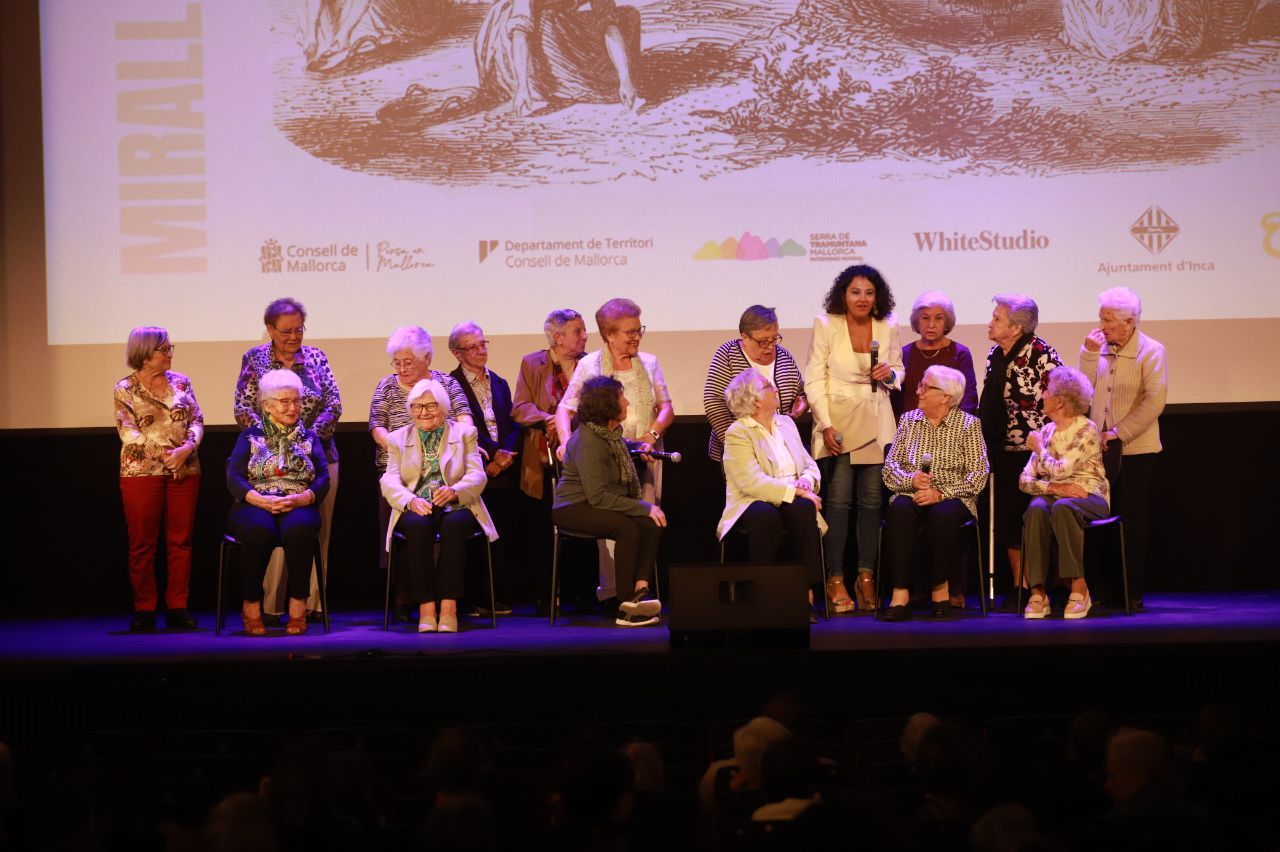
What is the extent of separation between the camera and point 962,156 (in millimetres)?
7160

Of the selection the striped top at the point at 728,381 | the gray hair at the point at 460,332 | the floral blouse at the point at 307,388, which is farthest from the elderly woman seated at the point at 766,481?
the floral blouse at the point at 307,388

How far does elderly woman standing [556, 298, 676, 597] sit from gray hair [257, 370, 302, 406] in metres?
1.17

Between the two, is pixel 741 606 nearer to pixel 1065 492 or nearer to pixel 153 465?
pixel 1065 492

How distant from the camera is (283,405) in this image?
5.80 m

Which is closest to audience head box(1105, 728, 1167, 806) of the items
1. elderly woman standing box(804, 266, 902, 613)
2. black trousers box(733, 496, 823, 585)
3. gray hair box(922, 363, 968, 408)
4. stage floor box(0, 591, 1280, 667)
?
stage floor box(0, 591, 1280, 667)

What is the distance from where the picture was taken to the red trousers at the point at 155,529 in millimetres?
6141

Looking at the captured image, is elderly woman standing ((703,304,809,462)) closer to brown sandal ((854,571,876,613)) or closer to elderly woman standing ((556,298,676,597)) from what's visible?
elderly woman standing ((556,298,676,597))

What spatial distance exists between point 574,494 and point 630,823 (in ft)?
10.6

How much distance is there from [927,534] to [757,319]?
1174 millimetres

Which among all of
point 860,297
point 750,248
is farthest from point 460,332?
point 860,297

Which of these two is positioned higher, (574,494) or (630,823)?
(574,494)

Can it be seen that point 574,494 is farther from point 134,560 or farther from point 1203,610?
point 1203,610

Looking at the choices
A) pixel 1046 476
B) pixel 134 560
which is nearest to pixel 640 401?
pixel 1046 476

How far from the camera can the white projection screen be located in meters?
7.13
